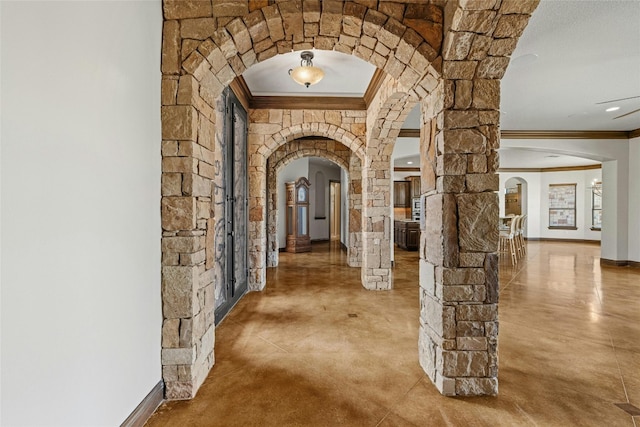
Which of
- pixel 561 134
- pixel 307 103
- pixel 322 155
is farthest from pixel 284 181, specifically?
pixel 561 134

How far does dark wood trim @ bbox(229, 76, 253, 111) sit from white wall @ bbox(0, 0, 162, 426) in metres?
1.75

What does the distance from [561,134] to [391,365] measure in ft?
20.8

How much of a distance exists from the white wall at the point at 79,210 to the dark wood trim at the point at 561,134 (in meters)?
6.45

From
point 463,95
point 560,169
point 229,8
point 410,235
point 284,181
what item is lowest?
point 410,235

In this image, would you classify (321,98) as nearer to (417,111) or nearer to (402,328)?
(417,111)

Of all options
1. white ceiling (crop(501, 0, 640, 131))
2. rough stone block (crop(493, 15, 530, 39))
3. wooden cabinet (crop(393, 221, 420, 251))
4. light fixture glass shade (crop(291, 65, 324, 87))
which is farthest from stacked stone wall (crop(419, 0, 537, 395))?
wooden cabinet (crop(393, 221, 420, 251))

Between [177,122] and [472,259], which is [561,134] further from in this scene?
[177,122]

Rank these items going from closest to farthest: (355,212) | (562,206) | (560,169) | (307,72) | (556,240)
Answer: (307,72)
(355,212)
(560,169)
(562,206)
(556,240)

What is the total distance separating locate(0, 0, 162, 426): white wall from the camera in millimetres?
941

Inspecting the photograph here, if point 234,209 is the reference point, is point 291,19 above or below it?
above

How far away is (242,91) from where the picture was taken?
3.77 m

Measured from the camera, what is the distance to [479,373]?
6.02ft

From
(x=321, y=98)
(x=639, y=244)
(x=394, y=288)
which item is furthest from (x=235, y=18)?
(x=639, y=244)

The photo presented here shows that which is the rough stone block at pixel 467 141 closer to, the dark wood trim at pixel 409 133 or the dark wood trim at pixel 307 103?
the dark wood trim at pixel 307 103
